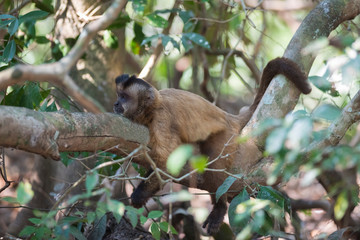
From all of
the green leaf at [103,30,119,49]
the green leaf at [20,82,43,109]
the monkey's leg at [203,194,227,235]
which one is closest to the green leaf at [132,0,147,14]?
the green leaf at [103,30,119,49]

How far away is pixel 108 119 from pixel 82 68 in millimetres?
2668

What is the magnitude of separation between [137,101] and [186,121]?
0.58 meters

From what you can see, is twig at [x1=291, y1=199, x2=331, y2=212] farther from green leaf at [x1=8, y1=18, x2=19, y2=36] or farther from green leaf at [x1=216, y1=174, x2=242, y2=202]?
green leaf at [x1=8, y1=18, x2=19, y2=36]

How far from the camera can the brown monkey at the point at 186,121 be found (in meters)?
4.30

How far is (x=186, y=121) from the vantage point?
4.62 meters

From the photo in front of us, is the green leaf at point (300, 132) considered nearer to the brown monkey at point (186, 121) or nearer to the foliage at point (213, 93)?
the foliage at point (213, 93)

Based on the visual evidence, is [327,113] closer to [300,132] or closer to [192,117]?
[300,132]

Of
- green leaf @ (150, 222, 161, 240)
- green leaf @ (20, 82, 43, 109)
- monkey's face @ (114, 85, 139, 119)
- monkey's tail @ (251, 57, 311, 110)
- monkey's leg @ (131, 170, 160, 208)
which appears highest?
monkey's tail @ (251, 57, 311, 110)

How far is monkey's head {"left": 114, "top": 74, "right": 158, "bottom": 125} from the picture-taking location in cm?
450

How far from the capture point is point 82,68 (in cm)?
597

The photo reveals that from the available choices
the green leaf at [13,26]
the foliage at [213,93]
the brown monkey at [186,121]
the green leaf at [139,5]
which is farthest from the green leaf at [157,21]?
the green leaf at [13,26]

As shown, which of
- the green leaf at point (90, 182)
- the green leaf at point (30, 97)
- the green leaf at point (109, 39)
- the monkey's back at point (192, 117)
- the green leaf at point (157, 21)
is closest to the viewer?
the green leaf at point (90, 182)

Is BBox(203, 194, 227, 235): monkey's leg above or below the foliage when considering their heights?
below

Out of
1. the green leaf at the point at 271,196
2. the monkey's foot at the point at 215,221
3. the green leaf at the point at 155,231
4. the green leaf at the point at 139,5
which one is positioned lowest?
the monkey's foot at the point at 215,221
